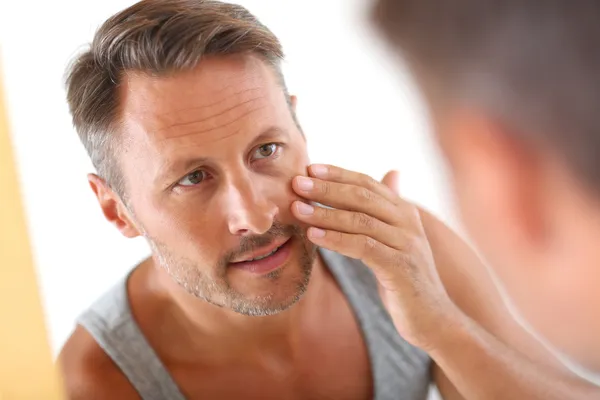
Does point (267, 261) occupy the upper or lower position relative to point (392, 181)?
lower

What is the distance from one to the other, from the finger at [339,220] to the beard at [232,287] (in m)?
0.05

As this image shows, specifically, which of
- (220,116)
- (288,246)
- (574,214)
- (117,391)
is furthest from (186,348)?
(574,214)

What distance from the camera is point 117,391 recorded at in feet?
2.57

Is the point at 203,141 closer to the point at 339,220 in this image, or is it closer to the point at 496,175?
the point at 339,220

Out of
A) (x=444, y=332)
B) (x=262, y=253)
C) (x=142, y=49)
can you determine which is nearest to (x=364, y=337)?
(x=444, y=332)

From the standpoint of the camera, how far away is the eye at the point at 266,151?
713 millimetres

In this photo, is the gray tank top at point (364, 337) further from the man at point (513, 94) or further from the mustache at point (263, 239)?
the man at point (513, 94)

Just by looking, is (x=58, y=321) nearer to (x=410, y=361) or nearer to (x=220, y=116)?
(x=220, y=116)

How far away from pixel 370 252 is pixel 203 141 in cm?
20

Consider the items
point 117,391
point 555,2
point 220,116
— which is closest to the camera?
point 555,2

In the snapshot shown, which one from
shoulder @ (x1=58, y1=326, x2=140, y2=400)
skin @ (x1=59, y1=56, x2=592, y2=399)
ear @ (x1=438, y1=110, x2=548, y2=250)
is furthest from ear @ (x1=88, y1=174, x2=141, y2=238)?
ear @ (x1=438, y1=110, x2=548, y2=250)

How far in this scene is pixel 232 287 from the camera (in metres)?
0.74

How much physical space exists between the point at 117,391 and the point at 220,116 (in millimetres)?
346

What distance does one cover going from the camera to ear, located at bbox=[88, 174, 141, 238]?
77 centimetres
